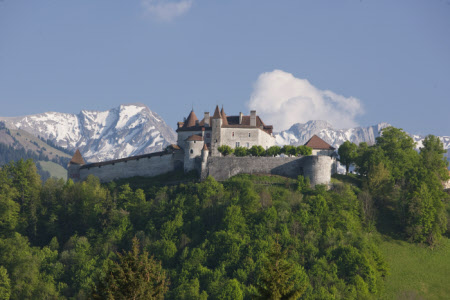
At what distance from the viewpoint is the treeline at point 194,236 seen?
81.4 meters

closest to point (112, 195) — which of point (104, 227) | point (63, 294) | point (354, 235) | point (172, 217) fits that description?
point (104, 227)

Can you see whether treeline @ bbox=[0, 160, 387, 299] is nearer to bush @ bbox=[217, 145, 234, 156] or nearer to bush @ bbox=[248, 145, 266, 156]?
bush @ bbox=[248, 145, 266, 156]

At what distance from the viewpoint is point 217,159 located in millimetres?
101250

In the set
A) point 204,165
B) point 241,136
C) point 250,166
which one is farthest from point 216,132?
point 250,166

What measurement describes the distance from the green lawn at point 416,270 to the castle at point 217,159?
17.2 meters

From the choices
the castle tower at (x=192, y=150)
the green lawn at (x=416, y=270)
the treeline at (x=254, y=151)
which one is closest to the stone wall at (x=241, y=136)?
the treeline at (x=254, y=151)

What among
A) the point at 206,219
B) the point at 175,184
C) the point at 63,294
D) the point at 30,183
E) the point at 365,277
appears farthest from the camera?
the point at 30,183

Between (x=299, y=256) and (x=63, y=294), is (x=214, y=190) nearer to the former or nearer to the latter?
(x=299, y=256)

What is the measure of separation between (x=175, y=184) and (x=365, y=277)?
3874cm

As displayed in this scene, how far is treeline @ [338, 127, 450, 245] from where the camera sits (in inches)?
3578

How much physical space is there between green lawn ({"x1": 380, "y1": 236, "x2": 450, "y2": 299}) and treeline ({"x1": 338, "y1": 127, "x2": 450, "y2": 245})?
259 centimetres

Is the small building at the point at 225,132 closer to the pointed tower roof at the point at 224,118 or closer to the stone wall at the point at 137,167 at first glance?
the pointed tower roof at the point at 224,118

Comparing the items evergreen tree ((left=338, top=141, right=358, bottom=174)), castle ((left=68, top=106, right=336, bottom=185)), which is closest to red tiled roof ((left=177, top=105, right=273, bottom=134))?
castle ((left=68, top=106, right=336, bottom=185))

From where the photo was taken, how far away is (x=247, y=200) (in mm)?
92125
